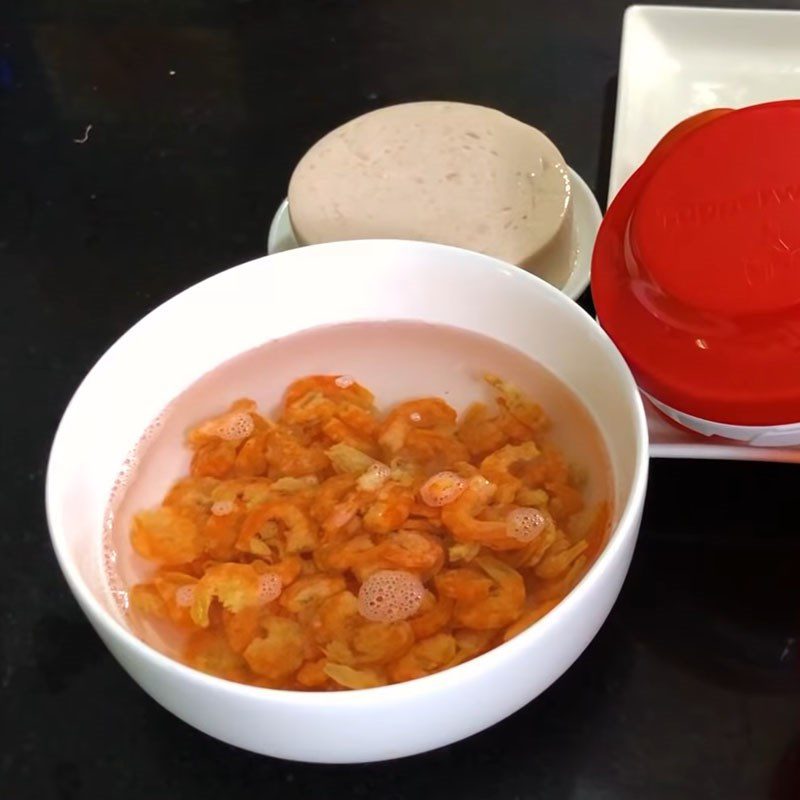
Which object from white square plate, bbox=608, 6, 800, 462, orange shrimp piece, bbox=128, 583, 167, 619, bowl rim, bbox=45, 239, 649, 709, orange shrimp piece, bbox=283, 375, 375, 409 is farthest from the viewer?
white square plate, bbox=608, 6, 800, 462

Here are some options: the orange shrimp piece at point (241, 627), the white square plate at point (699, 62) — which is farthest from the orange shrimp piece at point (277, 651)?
the white square plate at point (699, 62)

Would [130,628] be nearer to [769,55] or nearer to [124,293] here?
[124,293]

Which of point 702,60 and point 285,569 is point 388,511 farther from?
point 702,60

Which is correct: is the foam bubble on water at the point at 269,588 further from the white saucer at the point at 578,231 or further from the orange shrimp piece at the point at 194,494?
the white saucer at the point at 578,231

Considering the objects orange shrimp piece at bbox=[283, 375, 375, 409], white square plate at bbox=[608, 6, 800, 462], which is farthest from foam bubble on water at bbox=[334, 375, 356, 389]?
white square plate at bbox=[608, 6, 800, 462]

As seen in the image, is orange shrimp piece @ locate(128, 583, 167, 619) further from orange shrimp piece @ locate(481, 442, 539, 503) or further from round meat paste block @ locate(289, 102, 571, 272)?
round meat paste block @ locate(289, 102, 571, 272)

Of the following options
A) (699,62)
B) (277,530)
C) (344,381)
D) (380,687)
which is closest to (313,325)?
(344,381)

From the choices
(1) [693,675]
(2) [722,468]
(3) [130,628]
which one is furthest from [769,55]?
(3) [130,628]
